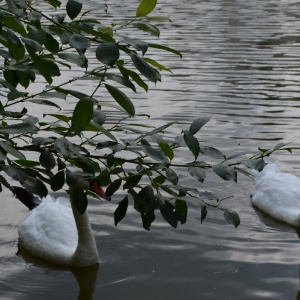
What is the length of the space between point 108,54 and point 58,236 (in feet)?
15.1

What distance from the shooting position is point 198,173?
2930 mm

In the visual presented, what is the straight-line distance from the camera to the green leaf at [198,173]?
9.53 feet

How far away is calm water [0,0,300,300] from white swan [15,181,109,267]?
0.09 metres

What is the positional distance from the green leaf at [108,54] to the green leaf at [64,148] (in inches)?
14.5

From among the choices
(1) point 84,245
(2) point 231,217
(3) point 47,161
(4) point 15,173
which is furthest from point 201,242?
(4) point 15,173

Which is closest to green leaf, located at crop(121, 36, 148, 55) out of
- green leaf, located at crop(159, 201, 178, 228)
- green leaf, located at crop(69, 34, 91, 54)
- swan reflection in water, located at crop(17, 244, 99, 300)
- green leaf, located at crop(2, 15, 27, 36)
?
green leaf, located at crop(69, 34, 91, 54)

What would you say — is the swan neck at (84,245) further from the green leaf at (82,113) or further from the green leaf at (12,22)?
the green leaf at (82,113)

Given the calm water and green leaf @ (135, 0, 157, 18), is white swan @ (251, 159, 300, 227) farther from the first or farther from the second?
green leaf @ (135, 0, 157, 18)

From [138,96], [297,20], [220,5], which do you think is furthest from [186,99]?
[220,5]

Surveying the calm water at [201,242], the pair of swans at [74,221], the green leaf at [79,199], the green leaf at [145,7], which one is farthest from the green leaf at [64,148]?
the pair of swans at [74,221]

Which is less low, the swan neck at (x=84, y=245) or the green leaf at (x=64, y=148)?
the green leaf at (x=64, y=148)

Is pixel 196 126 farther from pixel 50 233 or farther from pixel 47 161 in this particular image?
pixel 50 233

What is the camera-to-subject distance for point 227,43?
57.1 ft

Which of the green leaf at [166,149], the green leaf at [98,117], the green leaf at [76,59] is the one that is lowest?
the green leaf at [166,149]
